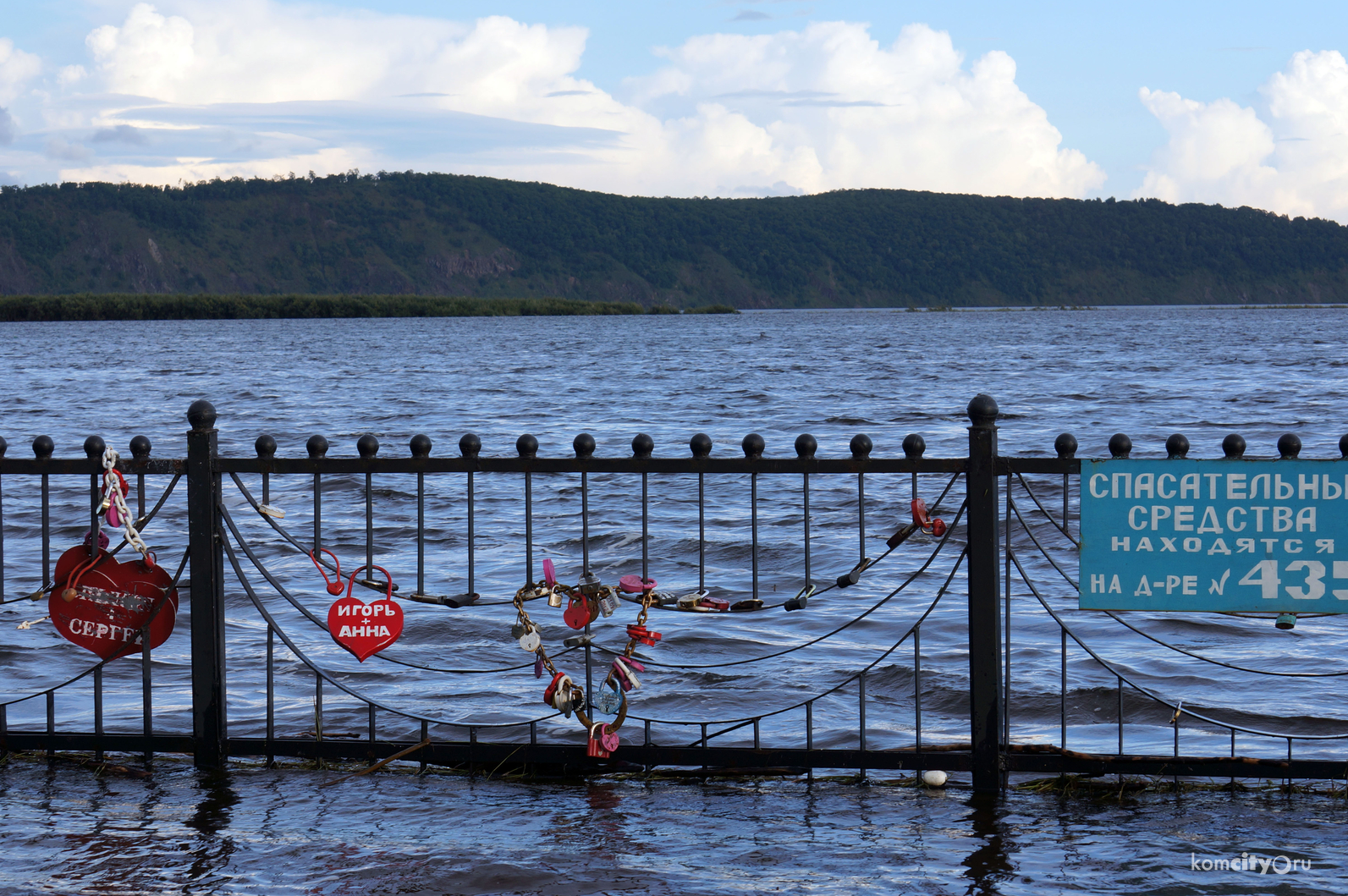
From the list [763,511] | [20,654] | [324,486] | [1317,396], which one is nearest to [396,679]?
[20,654]

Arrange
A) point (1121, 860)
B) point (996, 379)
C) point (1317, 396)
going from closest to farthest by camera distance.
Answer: point (1121, 860), point (1317, 396), point (996, 379)

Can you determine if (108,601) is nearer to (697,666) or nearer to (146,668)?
(146,668)

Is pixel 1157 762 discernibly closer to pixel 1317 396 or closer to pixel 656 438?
pixel 656 438

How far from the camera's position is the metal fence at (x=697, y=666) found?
507cm

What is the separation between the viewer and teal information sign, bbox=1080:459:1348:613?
478cm

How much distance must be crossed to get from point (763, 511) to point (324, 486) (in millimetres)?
7513

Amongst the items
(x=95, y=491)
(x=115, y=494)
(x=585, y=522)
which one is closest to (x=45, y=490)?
(x=95, y=491)

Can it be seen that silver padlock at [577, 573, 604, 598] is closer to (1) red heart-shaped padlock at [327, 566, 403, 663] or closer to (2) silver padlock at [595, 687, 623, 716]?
(2) silver padlock at [595, 687, 623, 716]

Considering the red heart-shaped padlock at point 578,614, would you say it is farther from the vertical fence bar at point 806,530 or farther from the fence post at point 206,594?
the fence post at point 206,594

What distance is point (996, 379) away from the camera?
55.9 m

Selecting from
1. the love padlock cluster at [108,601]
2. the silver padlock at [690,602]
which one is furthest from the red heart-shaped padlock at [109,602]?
the silver padlock at [690,602]

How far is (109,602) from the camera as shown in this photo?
554cm
